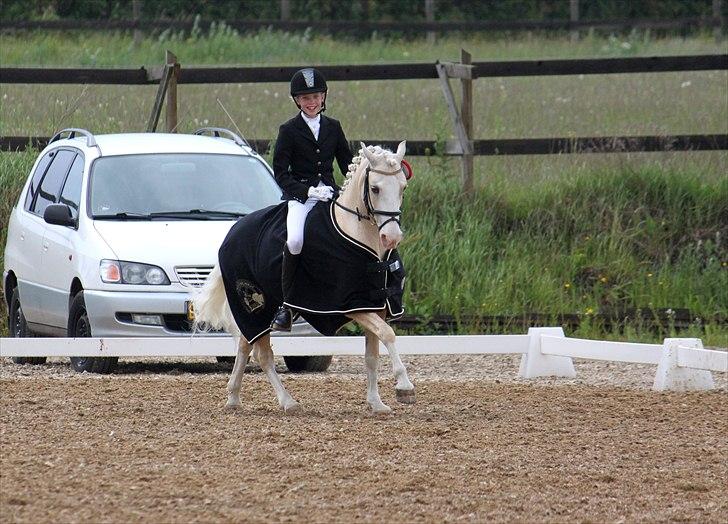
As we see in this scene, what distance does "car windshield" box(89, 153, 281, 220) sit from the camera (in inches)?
445

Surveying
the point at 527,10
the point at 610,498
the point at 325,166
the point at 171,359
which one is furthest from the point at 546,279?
the point at 527,10

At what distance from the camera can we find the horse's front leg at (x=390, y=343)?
8359mm

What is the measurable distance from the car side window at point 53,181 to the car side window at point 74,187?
0.34 ft

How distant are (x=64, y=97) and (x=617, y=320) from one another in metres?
7.07

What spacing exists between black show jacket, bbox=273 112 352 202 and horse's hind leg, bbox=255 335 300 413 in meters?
0.95

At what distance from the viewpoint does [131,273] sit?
35.1 feet

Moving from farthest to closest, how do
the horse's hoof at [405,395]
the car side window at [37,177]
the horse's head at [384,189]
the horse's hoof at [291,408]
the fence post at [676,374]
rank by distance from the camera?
the car side window at [37,177] → the fence post at [676,374] → the horse's hoof at [291,408] → the horse's hoof at [405,395] → the horse's head at [384,189]

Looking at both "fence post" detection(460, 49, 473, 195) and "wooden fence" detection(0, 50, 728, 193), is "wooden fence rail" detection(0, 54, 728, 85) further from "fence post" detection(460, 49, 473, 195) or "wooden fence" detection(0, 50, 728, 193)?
"fence post" detection(460, 49, 473, 195)

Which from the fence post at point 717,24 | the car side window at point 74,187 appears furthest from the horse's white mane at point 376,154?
the fence post at point 717,24

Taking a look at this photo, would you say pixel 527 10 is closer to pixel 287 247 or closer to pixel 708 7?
pixel 708 7

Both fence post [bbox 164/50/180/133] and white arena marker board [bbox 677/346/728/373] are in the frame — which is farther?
fence post [bbox 164/50/180/133]

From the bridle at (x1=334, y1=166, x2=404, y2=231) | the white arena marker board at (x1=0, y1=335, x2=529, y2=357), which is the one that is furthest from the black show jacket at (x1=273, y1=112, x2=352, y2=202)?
the white arena marker board at (x1=0, y1=335, x2=529, y2=357)

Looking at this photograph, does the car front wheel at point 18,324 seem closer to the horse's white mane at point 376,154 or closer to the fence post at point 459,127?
the horse's white mane at point 376,154

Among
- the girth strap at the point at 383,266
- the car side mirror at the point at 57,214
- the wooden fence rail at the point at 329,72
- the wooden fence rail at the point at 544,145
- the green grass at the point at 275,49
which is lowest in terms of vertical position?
the girth strap at the point at 383,266
